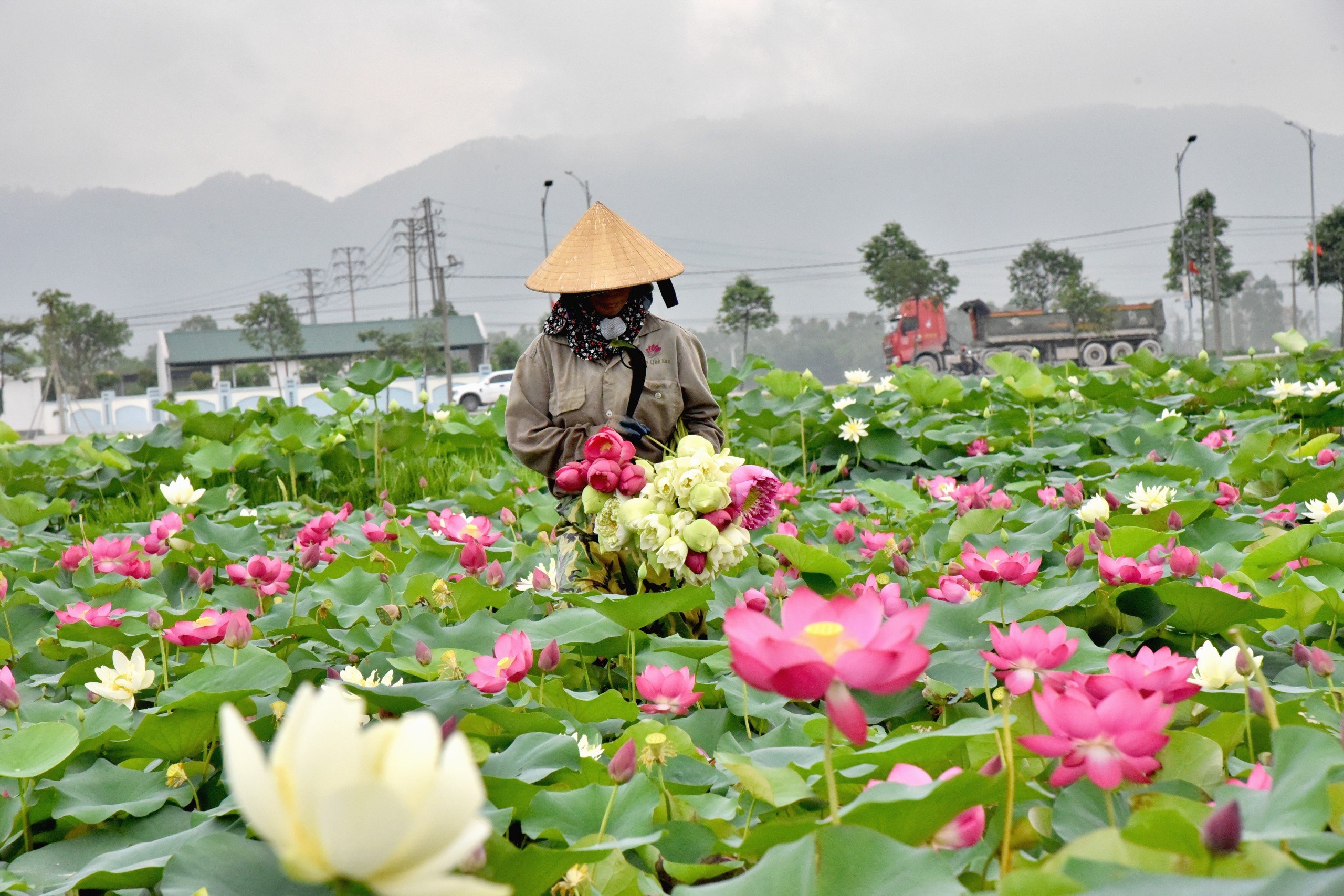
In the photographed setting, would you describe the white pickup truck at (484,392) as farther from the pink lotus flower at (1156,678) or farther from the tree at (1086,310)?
the pink lotus flower at (1156,678)

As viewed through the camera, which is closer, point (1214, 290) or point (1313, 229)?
point (1214, 290)

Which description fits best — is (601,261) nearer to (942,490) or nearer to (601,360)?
(601,360)

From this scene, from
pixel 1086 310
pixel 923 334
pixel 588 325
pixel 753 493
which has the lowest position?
pixel 753 493

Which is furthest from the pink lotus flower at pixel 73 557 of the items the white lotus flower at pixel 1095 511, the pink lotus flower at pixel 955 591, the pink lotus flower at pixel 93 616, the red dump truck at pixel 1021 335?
the red dump truck at pixel 1021 335

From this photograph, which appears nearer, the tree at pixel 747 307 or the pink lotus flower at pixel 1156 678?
the pink lotus flower at pixel 1156 678

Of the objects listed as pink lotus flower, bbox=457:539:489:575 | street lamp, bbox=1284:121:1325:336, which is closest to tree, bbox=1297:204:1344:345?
street lamp, bbox=1284:121:1325:336

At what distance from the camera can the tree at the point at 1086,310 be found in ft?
101

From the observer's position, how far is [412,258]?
4806 centimetres

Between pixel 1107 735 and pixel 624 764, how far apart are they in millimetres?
406

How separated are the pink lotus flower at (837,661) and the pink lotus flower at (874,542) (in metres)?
1.65

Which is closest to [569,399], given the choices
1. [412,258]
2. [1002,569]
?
[1002,569]

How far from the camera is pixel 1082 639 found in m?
1.48

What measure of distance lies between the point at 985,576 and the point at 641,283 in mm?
1200

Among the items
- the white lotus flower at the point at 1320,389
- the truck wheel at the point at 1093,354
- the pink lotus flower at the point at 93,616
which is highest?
the truck wheel at the point at 1093,354
